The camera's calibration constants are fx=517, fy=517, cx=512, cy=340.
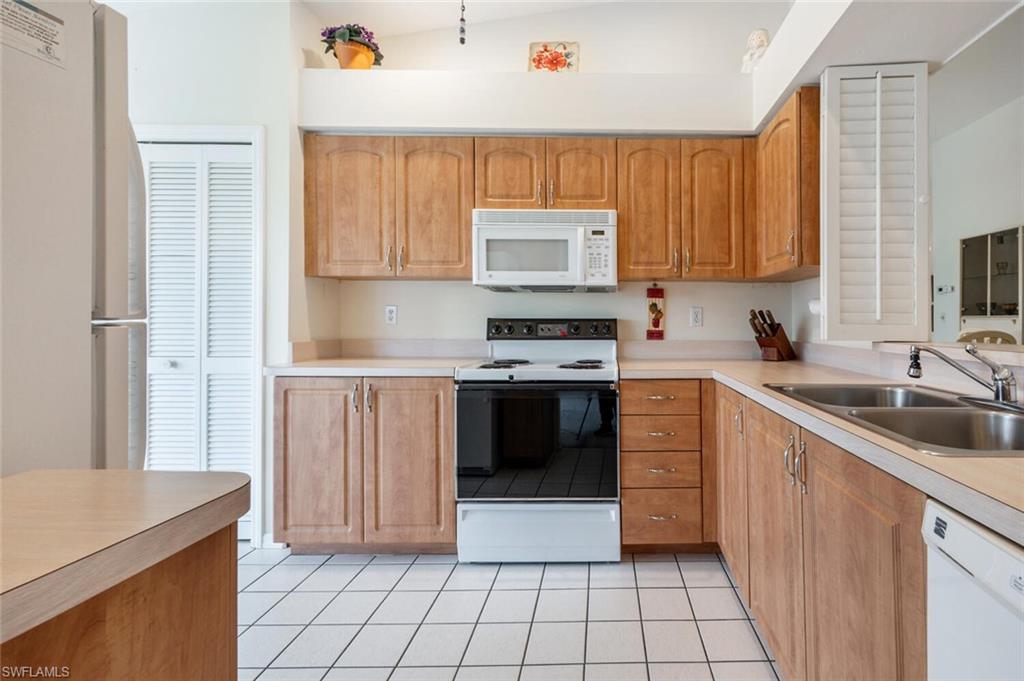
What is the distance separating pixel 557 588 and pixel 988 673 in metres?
1.68

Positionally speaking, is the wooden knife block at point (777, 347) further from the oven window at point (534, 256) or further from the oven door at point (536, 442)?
the oven window at point (534, 256)

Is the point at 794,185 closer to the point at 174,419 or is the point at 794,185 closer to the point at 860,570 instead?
the point at 860,570

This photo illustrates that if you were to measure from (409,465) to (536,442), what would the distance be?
60 centimetres

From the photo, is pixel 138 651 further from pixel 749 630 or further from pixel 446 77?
pixel 446 77

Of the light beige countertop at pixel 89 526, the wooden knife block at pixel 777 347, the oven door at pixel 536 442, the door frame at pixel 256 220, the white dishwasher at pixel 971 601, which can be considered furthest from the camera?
the wooden knife block at pixel 777 347

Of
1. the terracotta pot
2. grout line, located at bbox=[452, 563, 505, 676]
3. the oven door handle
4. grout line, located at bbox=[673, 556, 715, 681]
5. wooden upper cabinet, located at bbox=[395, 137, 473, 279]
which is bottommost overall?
grout line, located at bbox=[452, 563, 505, 676]

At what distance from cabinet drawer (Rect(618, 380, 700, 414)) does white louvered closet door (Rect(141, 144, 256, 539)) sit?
1.82 meters

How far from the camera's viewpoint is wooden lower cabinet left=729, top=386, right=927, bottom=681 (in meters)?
0.85

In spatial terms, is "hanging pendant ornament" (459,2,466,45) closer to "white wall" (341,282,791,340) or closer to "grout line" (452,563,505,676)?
"white wall" (341,282,791,340)

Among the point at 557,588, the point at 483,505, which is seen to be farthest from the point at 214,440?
the point at 557,588

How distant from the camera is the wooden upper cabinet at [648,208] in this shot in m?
2.69

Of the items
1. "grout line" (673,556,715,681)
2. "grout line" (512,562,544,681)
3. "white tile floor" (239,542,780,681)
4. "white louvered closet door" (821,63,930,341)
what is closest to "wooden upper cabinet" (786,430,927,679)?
"grout line" (673,556,715,681)

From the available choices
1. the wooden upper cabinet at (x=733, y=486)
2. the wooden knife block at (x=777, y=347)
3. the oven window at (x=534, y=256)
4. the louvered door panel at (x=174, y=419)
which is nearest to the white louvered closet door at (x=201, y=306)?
the louvered door panel at (x=174, y=419)

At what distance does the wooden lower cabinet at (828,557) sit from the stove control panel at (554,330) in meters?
1.11
